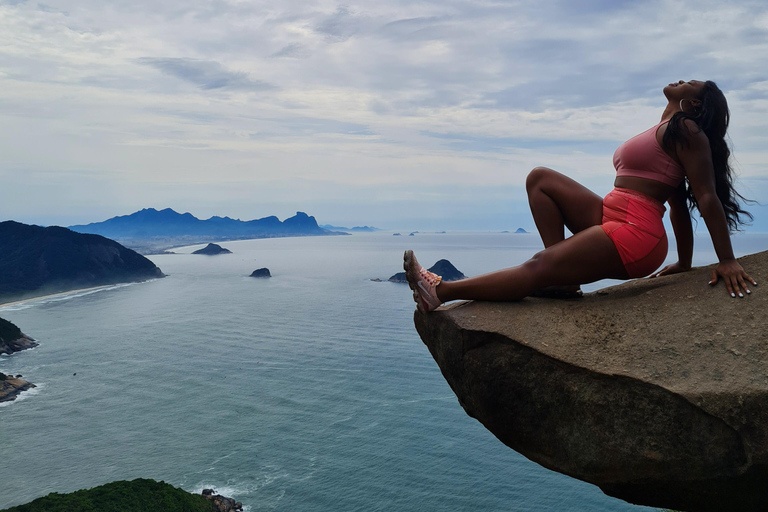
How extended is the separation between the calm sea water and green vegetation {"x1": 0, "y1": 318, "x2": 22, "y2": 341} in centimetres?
352

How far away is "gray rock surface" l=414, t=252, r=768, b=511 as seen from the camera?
3670 mm

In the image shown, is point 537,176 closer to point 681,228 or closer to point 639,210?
point 639,210

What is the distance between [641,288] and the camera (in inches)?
187

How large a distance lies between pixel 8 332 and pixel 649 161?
224ft

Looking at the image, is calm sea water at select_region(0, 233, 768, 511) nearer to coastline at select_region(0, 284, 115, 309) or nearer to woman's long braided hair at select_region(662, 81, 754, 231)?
woman's long braided hair at select_region(662, 81, 754, 231)

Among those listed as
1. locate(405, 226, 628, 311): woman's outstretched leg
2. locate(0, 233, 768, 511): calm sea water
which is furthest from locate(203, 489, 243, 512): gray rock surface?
locate(405, 226, 628, 311): woman's outstretched leg

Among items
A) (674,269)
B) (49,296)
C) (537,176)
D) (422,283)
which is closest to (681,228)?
(674,269)

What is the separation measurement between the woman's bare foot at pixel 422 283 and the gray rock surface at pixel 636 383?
155 mm

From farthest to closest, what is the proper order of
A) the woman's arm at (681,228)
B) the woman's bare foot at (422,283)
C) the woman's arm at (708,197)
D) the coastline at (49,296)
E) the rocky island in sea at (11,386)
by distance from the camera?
the coastline at (49,296), the rocky island in sea at (11,386), the woman's bare foot at (422,283), the woman's arm at (681,228), the woman's arm at (708,197)

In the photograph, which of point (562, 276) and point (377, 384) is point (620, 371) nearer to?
point (562, 276)

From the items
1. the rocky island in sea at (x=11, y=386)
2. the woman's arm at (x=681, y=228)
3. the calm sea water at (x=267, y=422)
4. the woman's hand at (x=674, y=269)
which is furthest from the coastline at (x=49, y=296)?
the woman's arm at (x=681, y=228)

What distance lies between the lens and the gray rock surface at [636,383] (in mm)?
3670

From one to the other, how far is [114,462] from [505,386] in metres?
34.1

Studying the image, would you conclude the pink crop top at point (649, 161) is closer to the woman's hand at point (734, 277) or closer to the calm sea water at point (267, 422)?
the woman's hand at point (734, 277)
